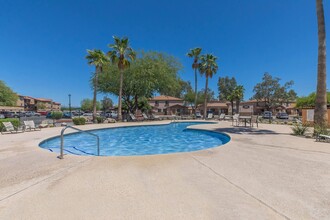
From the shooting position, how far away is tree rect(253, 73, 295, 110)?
185 feet

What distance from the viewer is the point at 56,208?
321 cm

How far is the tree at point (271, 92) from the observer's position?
56.4 m

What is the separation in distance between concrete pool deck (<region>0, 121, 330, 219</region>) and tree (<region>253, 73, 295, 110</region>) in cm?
5831

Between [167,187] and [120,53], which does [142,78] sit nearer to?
[120,53]

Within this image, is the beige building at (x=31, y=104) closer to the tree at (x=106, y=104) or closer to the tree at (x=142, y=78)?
the tree at (x=106, y=104)

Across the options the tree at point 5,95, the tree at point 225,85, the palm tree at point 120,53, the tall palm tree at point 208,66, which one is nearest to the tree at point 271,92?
the tree at point 225,85

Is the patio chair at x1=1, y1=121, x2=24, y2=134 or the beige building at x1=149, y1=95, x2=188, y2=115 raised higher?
the beige building at x1=149, y1=95, x2=188, y2=115

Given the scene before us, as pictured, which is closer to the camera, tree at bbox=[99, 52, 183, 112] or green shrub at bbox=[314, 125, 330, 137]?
green shrub at bbox=[314, 125, 330, 137]

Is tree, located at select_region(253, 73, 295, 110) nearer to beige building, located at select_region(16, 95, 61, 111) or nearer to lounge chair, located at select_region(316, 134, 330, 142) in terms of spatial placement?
lounge chair, located at select_region(316, 134, 330, 142)

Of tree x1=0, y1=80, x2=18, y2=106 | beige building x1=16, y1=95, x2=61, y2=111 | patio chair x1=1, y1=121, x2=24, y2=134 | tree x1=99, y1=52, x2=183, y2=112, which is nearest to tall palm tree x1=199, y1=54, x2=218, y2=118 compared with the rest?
tree x1=99, y1=52, x2=183, y2=112

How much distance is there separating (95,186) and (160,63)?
27.7 meters

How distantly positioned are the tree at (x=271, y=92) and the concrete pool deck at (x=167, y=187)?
191ft

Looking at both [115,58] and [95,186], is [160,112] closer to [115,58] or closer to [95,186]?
[115,58]

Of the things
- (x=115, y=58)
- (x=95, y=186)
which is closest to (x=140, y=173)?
(x=95, y=186)
